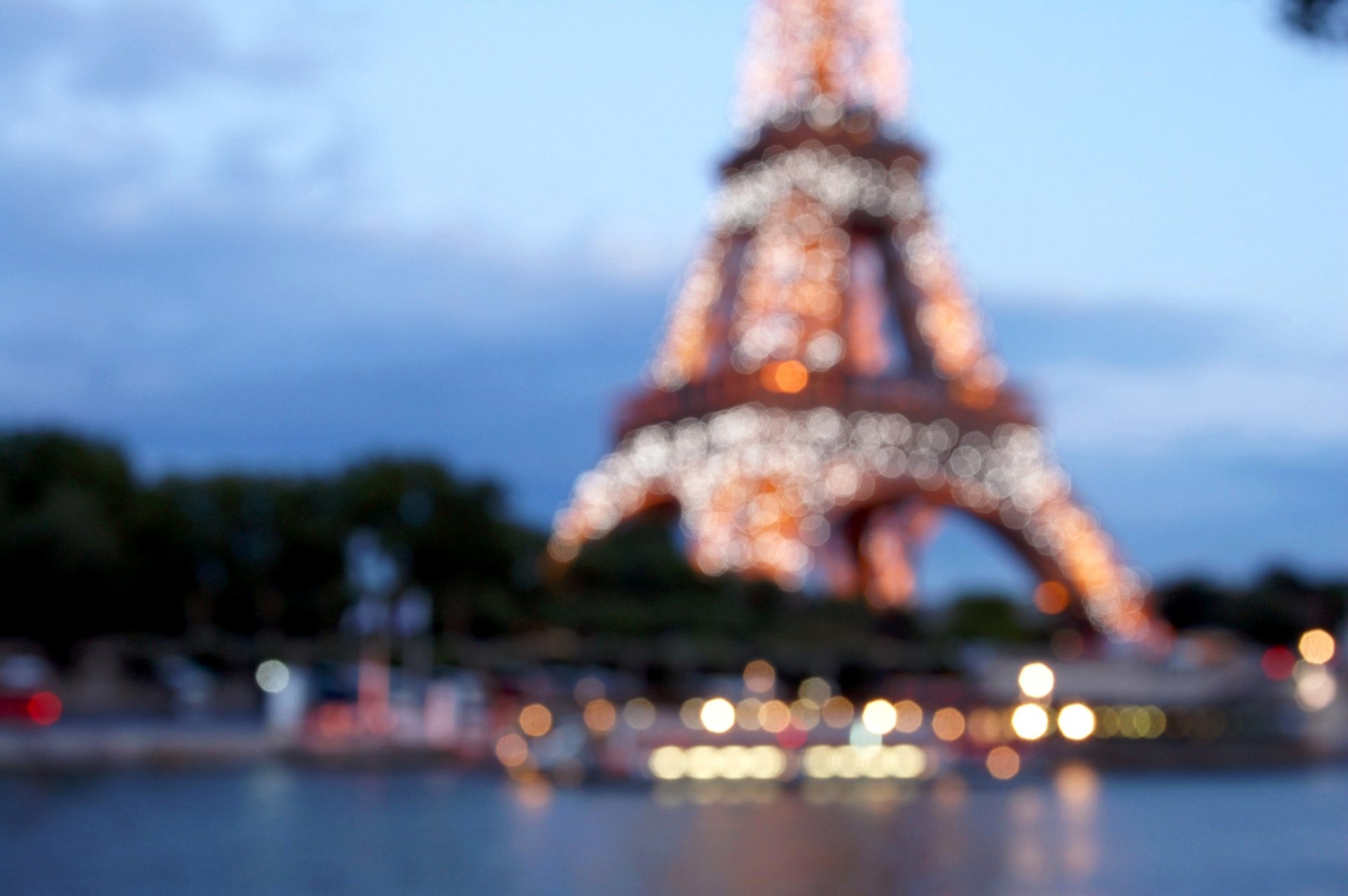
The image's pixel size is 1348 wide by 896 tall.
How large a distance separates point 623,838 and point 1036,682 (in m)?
25.7

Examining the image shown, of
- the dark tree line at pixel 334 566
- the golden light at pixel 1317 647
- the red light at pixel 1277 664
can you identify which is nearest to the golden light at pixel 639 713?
the dark tree line at pixel 334 566

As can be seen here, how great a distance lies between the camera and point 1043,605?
56.7 metres

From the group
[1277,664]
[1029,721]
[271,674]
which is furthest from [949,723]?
[1277,664]

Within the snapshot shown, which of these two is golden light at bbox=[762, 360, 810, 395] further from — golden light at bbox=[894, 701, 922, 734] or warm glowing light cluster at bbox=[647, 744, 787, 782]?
warm glowing light cluster at bbox=[647, 744, 787, 782]

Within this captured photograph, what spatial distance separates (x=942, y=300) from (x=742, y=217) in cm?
661

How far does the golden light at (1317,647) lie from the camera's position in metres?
63.5

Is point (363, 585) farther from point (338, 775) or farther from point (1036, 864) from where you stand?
point (1036, 864)

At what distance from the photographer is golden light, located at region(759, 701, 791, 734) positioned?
38.3 metres

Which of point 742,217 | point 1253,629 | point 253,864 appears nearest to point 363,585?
point 742,217

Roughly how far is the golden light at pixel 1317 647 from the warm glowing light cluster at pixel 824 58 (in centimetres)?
2378

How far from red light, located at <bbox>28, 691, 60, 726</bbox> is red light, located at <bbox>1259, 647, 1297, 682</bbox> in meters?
31.7

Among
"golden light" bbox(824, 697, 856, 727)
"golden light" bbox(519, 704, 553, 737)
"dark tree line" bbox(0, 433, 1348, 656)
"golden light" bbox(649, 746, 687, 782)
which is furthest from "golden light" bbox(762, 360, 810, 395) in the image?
"golden light" bbox(649, 746, 687, 782)

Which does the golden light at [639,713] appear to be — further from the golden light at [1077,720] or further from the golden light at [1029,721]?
the golden light at [1077,720]

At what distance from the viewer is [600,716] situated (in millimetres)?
38125
